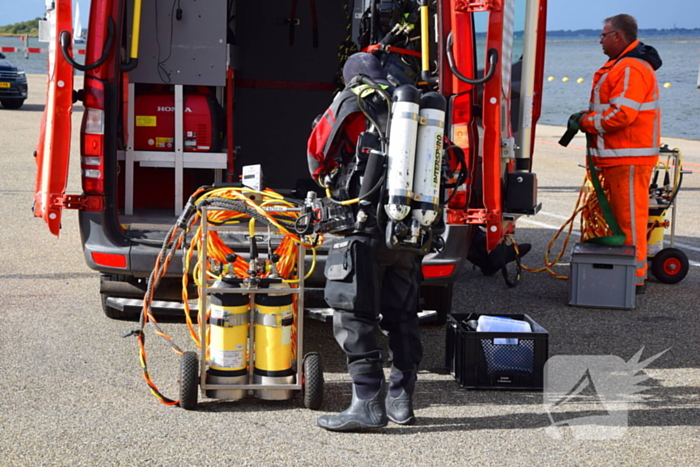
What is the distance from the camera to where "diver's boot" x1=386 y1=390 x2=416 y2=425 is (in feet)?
13.5

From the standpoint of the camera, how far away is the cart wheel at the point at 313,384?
420 centimetres

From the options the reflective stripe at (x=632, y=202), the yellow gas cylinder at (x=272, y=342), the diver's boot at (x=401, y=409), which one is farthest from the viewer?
the reflective stripe at (x=632, y=202)

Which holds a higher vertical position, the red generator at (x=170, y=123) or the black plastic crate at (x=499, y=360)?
the red generator at (x=170, y=123)

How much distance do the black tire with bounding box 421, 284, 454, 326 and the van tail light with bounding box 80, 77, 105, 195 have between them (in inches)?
79.1

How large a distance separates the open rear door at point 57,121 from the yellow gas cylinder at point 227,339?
1.16 m

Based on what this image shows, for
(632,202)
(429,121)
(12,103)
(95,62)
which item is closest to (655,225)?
(632,202)

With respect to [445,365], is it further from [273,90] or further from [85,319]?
[273,90]

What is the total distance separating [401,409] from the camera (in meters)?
4.15

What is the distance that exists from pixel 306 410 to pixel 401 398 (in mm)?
468

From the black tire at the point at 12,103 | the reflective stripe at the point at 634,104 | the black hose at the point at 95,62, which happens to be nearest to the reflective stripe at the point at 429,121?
the black hose at the point at 95,62

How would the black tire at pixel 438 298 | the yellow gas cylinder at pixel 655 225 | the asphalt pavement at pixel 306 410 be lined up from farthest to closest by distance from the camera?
1. the yellow gas cylinder at pixel 655 225
2. the black tire at pixel 438 298
3. the asphalt pavement at pixel 306 410

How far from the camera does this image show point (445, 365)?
5.02 meters

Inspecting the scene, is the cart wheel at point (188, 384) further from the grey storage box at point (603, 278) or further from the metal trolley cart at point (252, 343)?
the grey storage box at point (603, 278)

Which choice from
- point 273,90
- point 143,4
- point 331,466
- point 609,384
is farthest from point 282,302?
point 273,90
